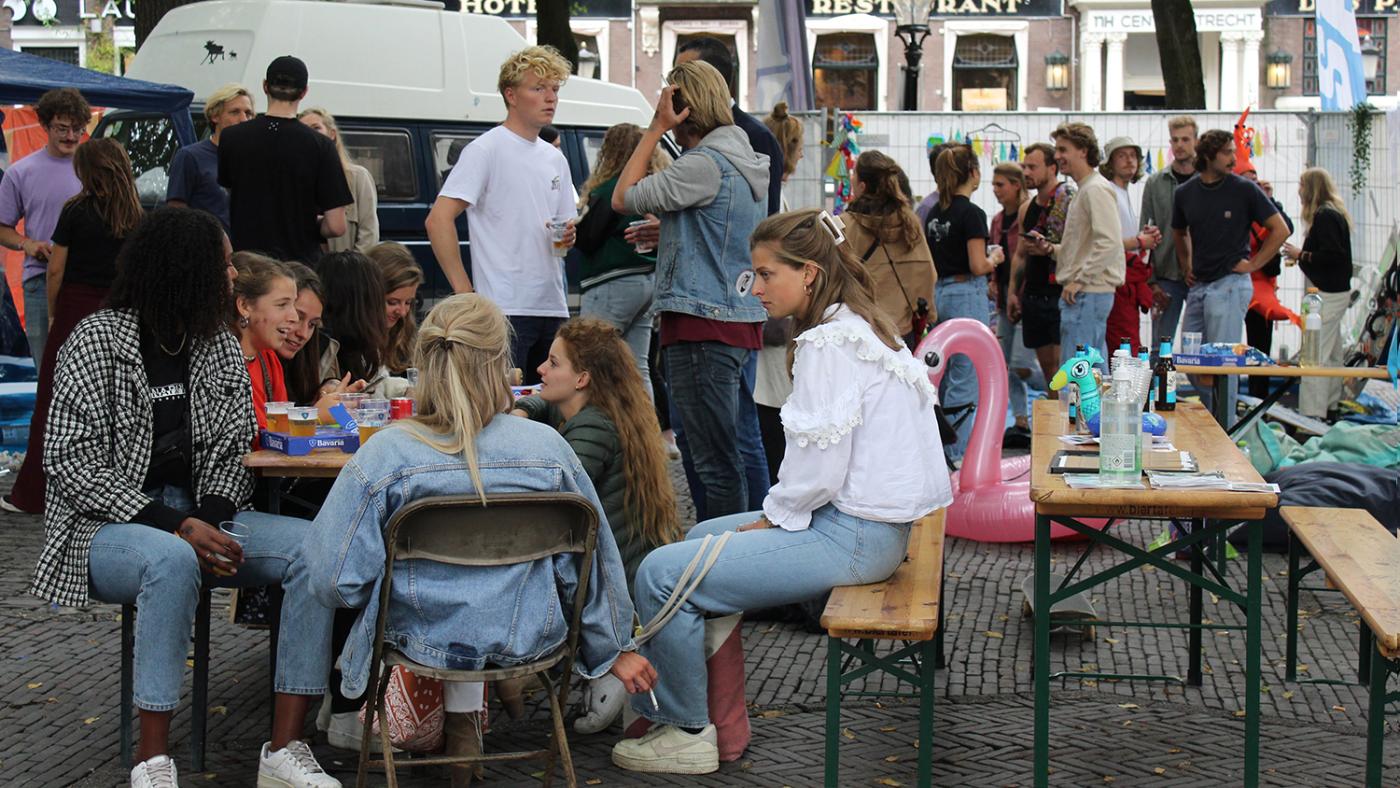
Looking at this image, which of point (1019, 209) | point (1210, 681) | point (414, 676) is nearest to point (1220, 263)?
point (1019, 209)

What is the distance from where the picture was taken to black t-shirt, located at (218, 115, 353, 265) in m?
7.73

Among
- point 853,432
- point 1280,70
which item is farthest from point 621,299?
point 1280,70

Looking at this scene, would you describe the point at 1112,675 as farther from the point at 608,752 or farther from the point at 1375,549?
the point at 608,752

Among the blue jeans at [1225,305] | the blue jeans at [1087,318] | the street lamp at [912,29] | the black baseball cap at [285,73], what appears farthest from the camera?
the street lamp at [912,29]

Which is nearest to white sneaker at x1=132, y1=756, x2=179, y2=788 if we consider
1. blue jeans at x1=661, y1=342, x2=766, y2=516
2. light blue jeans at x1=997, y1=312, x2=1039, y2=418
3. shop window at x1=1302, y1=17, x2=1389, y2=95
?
blue jeans at x1=661, y1=342, x2=766, y2=516

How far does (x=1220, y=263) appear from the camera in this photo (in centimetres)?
1008

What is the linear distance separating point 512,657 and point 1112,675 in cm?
234

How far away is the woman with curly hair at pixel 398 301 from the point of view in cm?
589

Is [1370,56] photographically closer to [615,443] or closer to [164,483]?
[615,443]

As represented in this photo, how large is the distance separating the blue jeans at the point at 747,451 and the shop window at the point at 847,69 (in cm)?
3359

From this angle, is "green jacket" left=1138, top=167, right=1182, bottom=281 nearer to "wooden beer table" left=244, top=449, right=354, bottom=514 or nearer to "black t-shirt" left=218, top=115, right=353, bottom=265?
"black t-shirt" left=218, top=115, right=353, bottom=265

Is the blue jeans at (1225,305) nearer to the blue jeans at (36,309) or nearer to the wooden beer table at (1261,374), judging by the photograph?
the wooden beer table at (1261,374)

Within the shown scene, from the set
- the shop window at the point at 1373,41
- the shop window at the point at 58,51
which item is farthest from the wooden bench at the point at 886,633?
the shop window at the point at 58,51

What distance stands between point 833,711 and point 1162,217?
787cm
